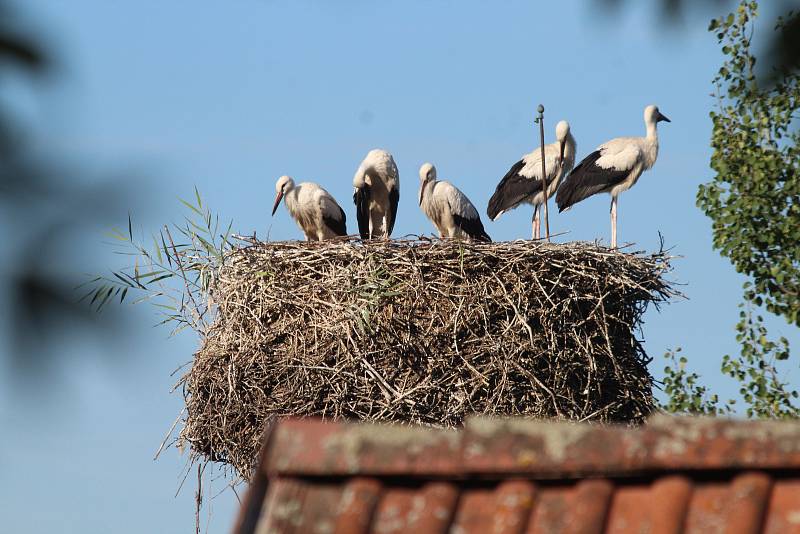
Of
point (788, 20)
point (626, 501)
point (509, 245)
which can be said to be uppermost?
point (509, 245)

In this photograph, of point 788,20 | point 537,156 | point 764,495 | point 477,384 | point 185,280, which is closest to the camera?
point 788,20

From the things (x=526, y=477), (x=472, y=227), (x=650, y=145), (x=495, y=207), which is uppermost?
(x=650, y=145)

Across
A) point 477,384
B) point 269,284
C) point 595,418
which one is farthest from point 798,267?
point 269,284

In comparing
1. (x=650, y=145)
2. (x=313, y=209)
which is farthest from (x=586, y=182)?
(x=313, y=209)

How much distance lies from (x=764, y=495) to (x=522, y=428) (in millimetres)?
381

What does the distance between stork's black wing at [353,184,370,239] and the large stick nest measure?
2.83 metres

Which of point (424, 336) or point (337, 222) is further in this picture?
point (337, 222)

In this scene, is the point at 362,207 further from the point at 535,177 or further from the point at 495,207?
the point at 535,177

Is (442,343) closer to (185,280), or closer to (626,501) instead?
(185,280)

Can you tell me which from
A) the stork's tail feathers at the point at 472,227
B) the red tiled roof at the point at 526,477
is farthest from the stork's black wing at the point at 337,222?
the red tiled roof at the point at 526,477

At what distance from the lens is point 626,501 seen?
1.80 metres

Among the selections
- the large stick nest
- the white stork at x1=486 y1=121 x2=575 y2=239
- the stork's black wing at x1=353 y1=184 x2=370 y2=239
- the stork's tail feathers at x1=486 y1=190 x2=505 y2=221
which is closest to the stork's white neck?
the white stork at x1=486 y1=121 x2=575 y2=239

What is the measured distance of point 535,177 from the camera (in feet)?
40.6

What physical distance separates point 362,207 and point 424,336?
358 cm
